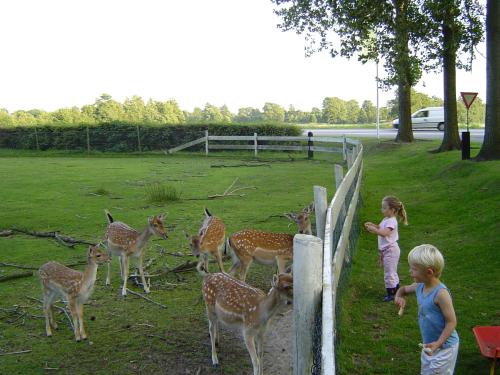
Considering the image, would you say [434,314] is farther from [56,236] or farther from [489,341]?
[56,236]

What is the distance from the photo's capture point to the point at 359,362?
16.8ft

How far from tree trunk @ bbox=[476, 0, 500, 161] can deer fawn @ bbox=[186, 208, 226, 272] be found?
965 cm

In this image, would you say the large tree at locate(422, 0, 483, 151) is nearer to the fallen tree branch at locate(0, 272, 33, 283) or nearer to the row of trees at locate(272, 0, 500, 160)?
the row of trees at locate(272, 0, 500, 160)

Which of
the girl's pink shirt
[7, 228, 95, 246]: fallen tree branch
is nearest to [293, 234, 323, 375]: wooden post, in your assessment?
the girl's pink shirt

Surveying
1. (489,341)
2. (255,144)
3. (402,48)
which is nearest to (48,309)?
(489,341)

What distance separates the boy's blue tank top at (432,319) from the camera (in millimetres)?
3871

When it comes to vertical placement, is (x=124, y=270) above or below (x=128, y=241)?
below

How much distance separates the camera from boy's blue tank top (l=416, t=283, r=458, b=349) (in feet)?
12.7

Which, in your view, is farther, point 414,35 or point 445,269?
point 414,35

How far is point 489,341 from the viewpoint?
4.51m

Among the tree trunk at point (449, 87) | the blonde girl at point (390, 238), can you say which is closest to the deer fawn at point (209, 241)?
the blonde girl at point (390, 238)

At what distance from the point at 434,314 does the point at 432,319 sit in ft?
0.14

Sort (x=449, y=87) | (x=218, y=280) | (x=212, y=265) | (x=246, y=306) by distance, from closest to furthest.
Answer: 1. (x=246, y=306)
2. (x=218, y=280)
3. (x=212, y=265)
4. (x=449, y=87)

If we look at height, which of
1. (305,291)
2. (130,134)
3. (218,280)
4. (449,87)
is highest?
(449,87)
